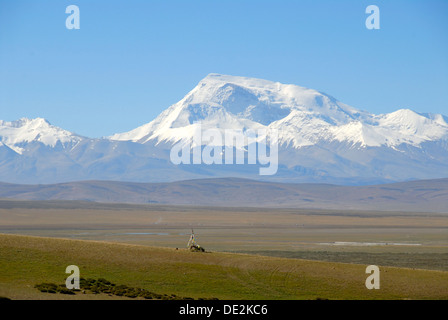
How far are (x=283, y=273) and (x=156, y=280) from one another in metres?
9.04

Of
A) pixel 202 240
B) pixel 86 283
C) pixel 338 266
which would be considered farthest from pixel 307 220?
pixel 86 283

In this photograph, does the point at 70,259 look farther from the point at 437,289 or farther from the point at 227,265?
the point at 437,289

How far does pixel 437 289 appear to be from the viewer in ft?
160

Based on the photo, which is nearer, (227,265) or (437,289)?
(437,289)

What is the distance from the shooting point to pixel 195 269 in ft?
168

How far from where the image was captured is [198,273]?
50250mm

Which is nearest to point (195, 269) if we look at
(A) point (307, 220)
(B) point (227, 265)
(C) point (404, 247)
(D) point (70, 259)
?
(B) point (227, 265)

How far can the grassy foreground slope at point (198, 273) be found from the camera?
4659cm

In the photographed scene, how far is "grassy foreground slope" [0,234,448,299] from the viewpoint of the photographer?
4659 cm
